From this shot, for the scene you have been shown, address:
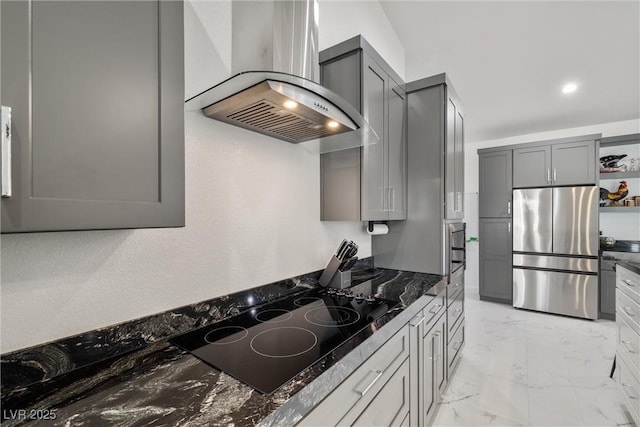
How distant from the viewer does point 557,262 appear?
3.87 meters

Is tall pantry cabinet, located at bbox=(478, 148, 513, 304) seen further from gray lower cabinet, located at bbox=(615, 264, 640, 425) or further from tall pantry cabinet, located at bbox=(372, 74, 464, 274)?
tall pantry cabinet, located at bbox=(372, 74, 464, 274)

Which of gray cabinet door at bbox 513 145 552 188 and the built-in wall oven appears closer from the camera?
the built-in wall oven

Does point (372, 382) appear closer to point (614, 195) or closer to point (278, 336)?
point (278, 336)

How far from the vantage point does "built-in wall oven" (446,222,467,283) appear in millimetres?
2225

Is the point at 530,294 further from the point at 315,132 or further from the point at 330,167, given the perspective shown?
the point at 315,132

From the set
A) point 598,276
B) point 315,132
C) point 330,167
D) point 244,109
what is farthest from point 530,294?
point 244,109

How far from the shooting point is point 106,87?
0.65 metres

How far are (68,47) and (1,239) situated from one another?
1.77ft

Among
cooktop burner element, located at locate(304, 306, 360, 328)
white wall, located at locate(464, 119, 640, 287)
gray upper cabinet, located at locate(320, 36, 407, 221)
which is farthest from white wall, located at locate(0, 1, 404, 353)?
white wall, located at locate(464, 119, 640, 287)

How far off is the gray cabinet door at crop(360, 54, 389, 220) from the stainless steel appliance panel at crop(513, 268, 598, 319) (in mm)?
3383

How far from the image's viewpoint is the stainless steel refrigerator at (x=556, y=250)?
367 cm

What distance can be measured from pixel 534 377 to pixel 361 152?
2.49 metres

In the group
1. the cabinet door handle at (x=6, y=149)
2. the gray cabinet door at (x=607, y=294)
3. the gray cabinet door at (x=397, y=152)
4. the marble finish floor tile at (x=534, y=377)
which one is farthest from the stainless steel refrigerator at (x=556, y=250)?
the cabinet door handle at (x=6, y=149)

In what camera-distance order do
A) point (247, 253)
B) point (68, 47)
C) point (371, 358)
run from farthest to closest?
point (247, 253) < point (371, 358) < point (68, 47)
